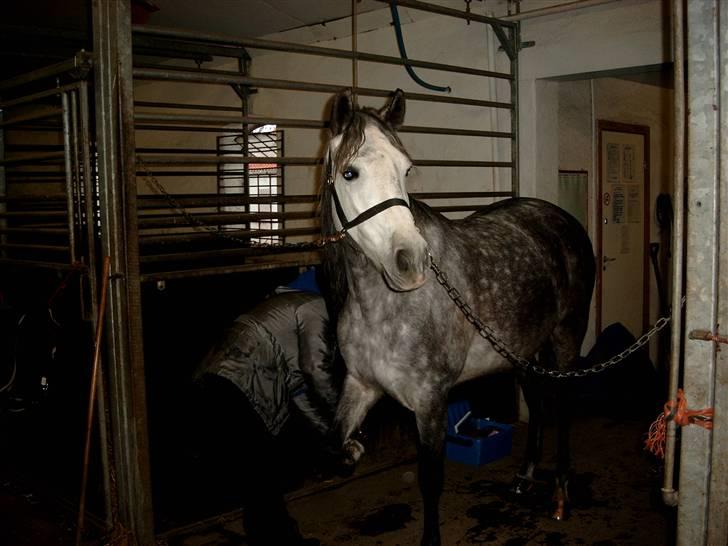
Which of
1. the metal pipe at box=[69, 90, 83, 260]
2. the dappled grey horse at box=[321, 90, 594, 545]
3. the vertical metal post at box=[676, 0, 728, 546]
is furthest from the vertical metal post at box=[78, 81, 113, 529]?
the vertical metal post at box=[676, 0, 728, 546]

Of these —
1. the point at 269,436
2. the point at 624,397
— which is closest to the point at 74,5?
the point at 269,436

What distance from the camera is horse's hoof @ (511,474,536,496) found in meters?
3.46

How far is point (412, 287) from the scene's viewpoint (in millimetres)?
2281

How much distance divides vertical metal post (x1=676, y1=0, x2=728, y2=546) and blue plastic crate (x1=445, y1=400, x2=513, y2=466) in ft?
6.83

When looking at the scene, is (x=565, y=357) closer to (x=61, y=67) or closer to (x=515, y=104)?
(x=515, y=104)

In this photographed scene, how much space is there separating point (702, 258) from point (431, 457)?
133cm

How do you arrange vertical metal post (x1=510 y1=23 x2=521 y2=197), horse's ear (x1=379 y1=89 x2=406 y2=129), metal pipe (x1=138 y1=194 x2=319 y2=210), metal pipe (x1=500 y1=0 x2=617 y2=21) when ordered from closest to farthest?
→ horse's ear (x1=379 y1=89 x2=406 y2=129), metal pipe (x1=138 y1=194 x2=319 y2=210), metal pipe (x1=500 y1=0 x2=617 y2=21), vertical metal post (x1=510 y1=23 x2=521 y2=197)

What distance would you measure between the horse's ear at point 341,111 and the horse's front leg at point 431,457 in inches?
44.2

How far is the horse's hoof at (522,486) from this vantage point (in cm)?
346

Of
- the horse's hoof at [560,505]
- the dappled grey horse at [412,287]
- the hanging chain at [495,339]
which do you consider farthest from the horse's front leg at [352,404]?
the horse's hoof at [560,505]

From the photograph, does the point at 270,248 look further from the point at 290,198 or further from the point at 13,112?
the point at 13,112

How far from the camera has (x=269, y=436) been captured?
2.83 metres

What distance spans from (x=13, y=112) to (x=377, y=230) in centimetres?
890

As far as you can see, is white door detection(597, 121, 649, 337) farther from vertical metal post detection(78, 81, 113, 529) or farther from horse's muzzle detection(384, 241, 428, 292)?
vertical metal post detection(78, 81, 113, 529)
